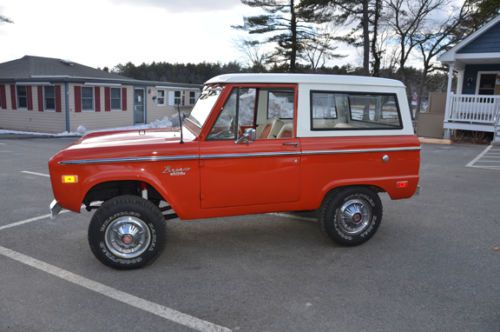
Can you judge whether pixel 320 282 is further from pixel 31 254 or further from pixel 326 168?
pixel 31 254

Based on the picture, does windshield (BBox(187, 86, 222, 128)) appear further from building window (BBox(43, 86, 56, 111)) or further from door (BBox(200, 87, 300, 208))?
building window (BBox(43, 86, 56, 111))

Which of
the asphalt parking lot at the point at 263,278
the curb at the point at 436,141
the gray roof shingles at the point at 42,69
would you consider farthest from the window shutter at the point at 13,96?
the curb at the point at 436,141

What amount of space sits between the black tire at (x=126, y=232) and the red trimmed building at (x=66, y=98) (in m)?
19.3

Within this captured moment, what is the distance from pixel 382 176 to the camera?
17.2ft

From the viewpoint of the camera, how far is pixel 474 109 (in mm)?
17141

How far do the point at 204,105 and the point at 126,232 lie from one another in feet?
5.65

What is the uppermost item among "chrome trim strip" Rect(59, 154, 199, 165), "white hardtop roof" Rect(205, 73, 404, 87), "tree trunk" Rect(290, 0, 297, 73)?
"tree trunk" Rect(290, 0, 297, 73)

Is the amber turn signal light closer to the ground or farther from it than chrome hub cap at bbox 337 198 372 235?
farther from it

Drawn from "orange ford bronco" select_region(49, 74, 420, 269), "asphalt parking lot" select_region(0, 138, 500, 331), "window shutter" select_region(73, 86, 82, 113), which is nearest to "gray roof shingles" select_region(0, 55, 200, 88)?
"window shutter" select_region(73, 86, 82, 113)

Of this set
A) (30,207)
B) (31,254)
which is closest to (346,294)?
(31,254)

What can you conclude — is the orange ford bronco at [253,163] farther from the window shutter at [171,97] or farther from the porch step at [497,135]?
the window shutter at [171,97]

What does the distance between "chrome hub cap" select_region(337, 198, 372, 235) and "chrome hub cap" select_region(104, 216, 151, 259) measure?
7.61 feet

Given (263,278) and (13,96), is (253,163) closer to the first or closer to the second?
(263,278)

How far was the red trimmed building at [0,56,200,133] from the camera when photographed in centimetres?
2244
